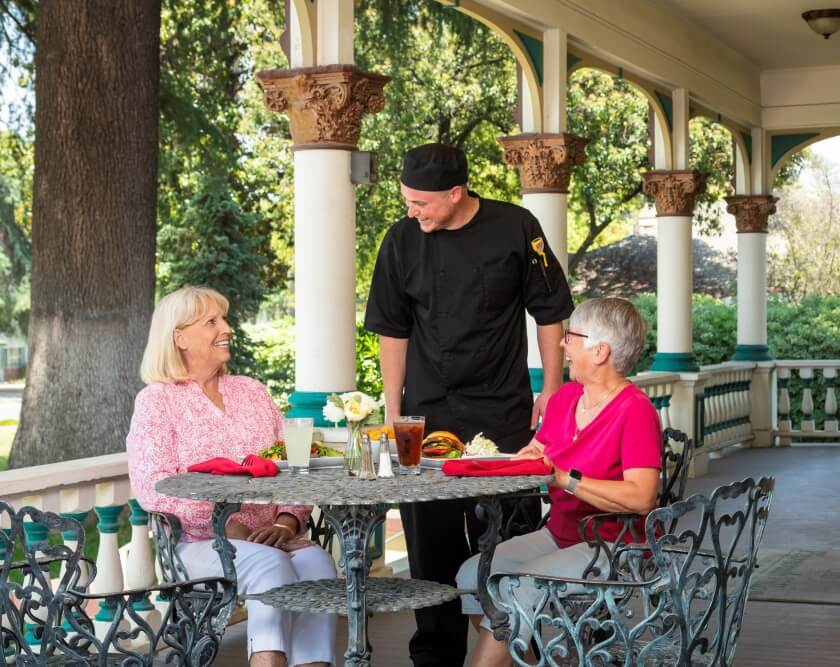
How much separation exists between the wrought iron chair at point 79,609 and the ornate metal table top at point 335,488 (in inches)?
8.6

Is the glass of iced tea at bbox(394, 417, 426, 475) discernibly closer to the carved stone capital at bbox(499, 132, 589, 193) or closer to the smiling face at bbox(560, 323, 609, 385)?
the smiling face at bbox(560, 323, 609, 385)

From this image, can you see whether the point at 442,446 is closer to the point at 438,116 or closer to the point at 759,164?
the point at 759,164

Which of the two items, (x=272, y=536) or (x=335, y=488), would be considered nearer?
(x=335, y=488)

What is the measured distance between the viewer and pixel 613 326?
3545 mm

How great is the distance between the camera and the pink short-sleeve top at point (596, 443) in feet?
11.3

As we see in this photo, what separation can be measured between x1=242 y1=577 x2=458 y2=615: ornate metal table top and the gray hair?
731 millimetres

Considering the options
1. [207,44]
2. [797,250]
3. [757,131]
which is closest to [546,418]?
[757,131]

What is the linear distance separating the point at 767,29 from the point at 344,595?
891 cm

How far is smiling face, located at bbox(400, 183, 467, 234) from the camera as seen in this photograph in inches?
151

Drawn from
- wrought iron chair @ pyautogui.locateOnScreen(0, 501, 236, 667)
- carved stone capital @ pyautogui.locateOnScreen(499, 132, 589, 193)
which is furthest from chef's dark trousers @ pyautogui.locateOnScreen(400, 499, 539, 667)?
carved stone capital @ pyautogui.locateOnScreen(499, 132, 589, 193)

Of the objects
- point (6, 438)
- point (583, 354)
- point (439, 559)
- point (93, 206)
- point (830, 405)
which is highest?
point (93, 206)

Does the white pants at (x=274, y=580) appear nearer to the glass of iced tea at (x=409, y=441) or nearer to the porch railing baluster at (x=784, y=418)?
the glass of iced tea at (x=409, y=441)

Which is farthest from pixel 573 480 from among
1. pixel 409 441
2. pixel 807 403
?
pixel 807 403

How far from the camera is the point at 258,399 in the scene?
4.00 meters
